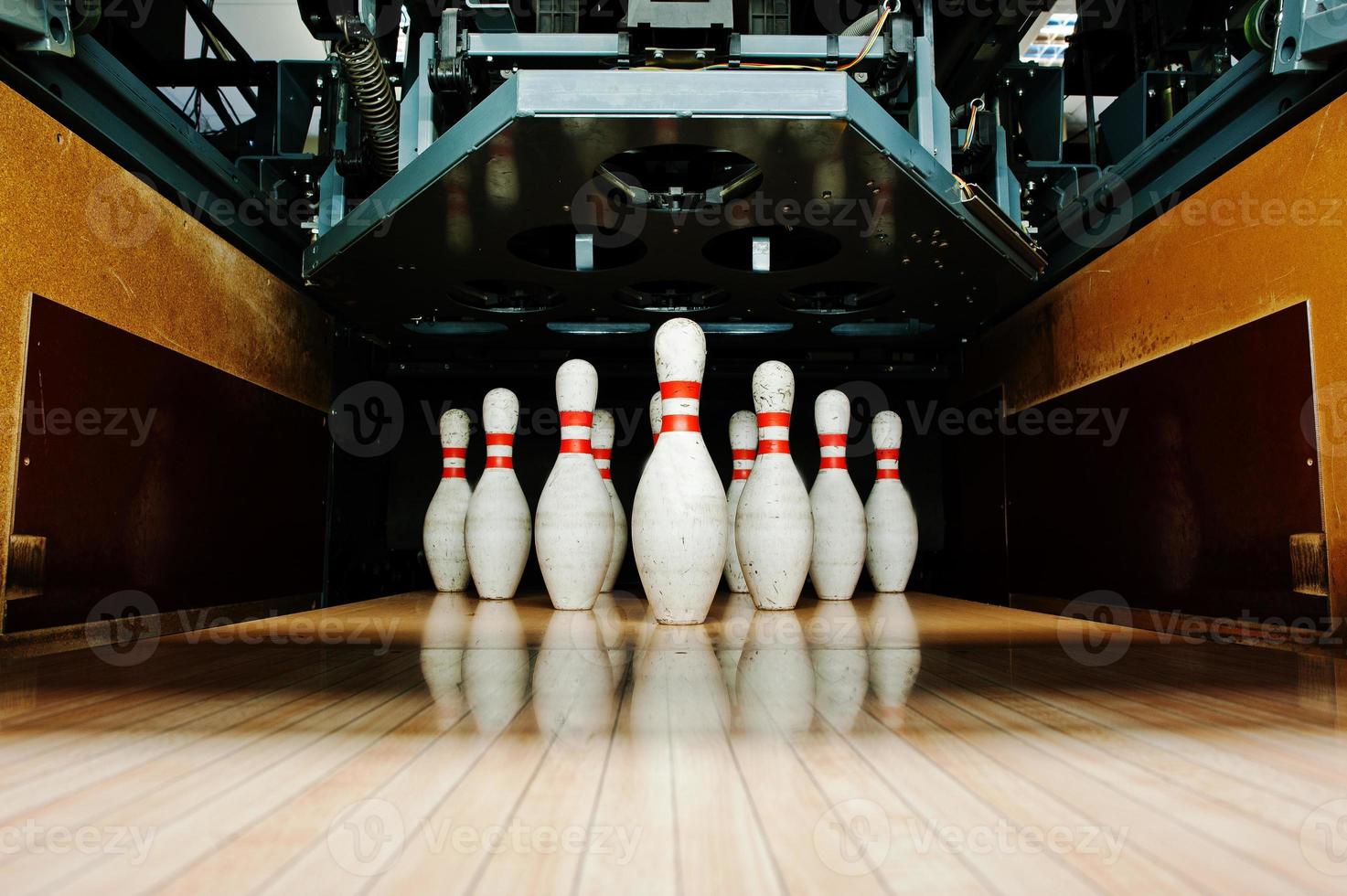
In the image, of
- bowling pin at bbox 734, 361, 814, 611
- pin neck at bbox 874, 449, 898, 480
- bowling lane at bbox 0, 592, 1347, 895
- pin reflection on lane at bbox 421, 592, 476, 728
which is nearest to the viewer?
bowling lane at bbox 0, 592, 1347, 895

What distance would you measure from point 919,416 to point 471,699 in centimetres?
251

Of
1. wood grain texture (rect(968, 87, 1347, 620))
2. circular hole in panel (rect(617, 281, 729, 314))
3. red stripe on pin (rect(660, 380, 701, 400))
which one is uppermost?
Result: circular hole in panel (rect(617, 281, 729, 314))

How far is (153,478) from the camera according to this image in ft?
6.07

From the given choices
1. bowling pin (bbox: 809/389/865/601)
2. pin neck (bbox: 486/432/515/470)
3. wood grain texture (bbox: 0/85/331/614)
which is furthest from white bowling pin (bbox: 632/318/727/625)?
wood grain texture (bbox: 0/85/331/614)

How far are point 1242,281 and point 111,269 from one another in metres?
2.11

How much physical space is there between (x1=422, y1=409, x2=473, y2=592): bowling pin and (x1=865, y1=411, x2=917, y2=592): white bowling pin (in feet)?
4.03

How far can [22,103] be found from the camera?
1441 millimetres

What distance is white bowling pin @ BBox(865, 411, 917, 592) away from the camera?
9.01 feet

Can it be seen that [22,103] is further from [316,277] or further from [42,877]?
[42,877]

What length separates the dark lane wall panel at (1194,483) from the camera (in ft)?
5.07

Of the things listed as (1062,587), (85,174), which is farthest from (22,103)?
(1062,587)

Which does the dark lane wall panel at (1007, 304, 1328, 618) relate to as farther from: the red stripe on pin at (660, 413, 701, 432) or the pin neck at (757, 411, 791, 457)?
the red stripe on pin at (660, 413, 701, 432)

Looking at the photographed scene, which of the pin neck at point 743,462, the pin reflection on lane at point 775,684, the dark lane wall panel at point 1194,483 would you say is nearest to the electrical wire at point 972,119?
the dark lane wall panel at point 1194,483

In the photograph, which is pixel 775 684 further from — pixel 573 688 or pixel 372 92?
pixel 372 92
